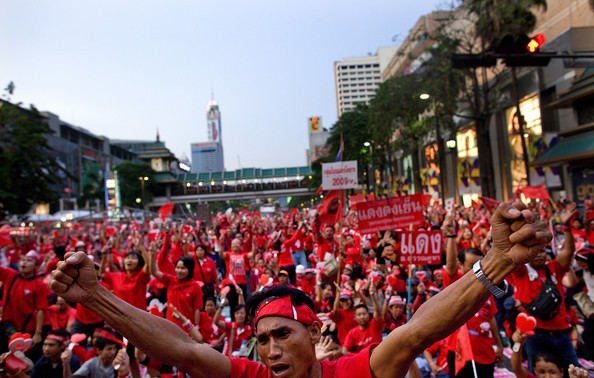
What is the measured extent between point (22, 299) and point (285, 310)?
534 cm

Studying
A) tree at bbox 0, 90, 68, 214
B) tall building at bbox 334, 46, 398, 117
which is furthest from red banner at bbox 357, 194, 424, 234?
tall building at bbox 334, 46, 398, 117

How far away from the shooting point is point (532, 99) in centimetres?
2792

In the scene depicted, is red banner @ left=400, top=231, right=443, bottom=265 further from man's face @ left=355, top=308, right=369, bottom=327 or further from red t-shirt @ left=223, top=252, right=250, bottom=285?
red t-shirt @ left=223, top=252, right=250, bottom=285

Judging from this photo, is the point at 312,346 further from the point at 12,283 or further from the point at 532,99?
the point at 532,99

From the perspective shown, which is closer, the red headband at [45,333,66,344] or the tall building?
the red headband at [45,333,66,344]

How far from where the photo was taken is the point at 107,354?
5.05 metres

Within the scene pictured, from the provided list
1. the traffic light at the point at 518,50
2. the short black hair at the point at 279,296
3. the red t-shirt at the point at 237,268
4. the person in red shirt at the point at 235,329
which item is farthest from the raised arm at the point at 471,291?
the red t-shirt at the point at 237,268

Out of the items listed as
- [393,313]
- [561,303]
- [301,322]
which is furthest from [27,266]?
[561,303]

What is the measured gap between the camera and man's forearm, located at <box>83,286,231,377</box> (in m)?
1.94

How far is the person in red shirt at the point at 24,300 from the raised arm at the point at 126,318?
192 inches

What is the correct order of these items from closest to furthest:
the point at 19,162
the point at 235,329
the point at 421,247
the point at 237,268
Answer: the point at 421,247
the point at 235,329
the point at 237,268
the point at 19,162

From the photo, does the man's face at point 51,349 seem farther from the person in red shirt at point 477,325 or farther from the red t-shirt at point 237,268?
the red t-shirt at point 237,268

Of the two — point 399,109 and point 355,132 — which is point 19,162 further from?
point 355,132

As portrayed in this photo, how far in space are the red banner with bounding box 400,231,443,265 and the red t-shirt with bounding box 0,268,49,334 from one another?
477 centimetres
